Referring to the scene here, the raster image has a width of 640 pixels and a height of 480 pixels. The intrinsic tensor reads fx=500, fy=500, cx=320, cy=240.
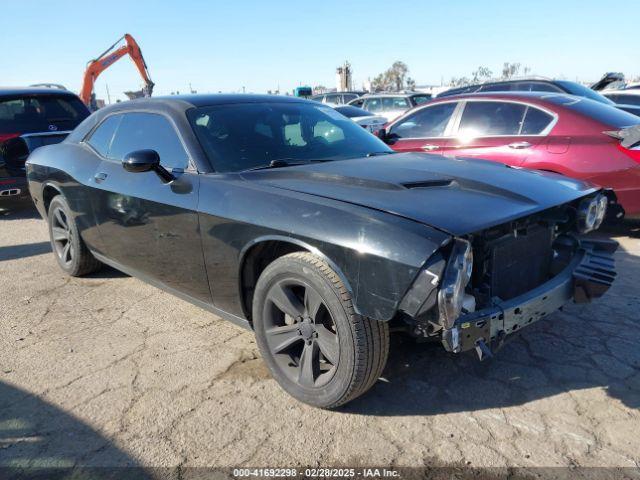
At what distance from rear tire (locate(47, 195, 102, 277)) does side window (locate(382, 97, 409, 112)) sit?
503 inches

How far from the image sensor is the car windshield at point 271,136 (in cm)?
308

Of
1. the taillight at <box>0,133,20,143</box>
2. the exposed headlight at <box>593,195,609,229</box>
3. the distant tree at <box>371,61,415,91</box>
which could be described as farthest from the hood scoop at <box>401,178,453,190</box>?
the distant tree at <box>371,61,415,91</box>

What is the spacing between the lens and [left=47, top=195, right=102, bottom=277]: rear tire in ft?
14.1

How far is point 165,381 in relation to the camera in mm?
2844

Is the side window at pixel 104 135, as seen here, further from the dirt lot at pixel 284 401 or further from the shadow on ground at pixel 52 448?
the shadow on ground at pixel 52 448

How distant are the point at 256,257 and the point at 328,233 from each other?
0.63 m

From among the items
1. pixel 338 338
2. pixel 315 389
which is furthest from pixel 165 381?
pixel 338 338

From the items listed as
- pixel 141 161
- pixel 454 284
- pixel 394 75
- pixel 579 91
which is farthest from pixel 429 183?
pixel 394 75

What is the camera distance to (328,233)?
2.25m

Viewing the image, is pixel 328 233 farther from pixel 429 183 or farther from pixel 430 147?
pixel 430 147

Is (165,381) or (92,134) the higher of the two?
(92,134)

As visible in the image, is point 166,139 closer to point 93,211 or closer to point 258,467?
point 93,211

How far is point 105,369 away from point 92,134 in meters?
2.13

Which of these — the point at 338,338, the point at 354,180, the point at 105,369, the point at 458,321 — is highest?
the point at 354,180
